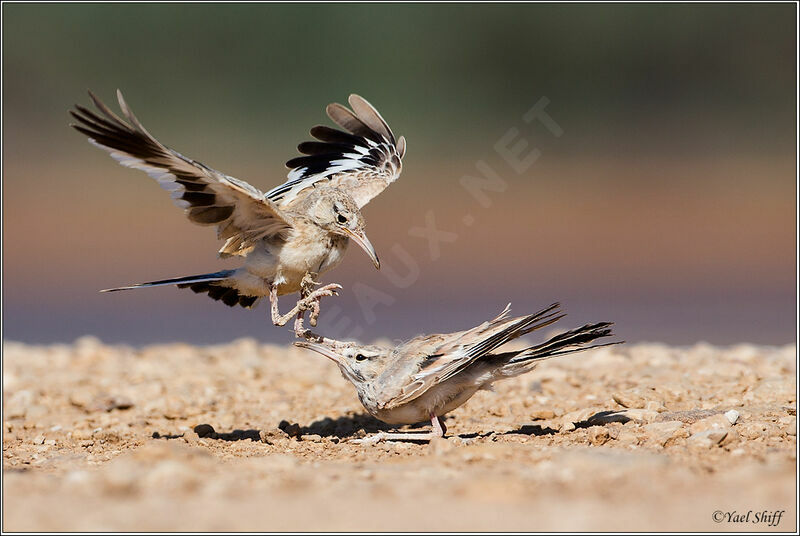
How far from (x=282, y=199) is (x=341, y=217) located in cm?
107

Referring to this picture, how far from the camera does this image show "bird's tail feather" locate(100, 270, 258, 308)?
7.19 metres

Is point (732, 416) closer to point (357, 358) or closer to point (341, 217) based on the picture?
point (357, 358)

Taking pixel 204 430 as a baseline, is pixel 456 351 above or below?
above

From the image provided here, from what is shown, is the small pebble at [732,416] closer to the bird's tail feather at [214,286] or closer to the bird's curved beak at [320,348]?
the bird's curved beak at [320,348]

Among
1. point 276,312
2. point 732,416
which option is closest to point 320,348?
point 276,312

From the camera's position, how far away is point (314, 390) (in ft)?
29.4

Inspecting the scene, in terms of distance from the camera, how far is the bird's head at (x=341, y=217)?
7105mm

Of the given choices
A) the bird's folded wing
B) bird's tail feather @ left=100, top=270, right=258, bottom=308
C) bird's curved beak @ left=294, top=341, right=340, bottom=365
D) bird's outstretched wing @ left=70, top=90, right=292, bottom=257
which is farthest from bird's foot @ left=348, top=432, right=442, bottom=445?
bird's tail feather @ left=100, top=270, right=258, bottom=308

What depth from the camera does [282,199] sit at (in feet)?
26.3

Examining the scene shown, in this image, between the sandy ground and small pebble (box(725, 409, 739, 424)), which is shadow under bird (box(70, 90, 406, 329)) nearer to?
the sandy ground

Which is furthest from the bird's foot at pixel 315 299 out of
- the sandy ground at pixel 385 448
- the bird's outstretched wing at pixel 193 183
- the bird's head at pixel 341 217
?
the sandy ground at pixel 385 448

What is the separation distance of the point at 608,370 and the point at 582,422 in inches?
98.7

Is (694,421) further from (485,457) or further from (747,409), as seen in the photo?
(485,457)

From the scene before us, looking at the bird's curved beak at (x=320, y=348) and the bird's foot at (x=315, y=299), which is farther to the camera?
the bird's foot at (x=315, y=299)
